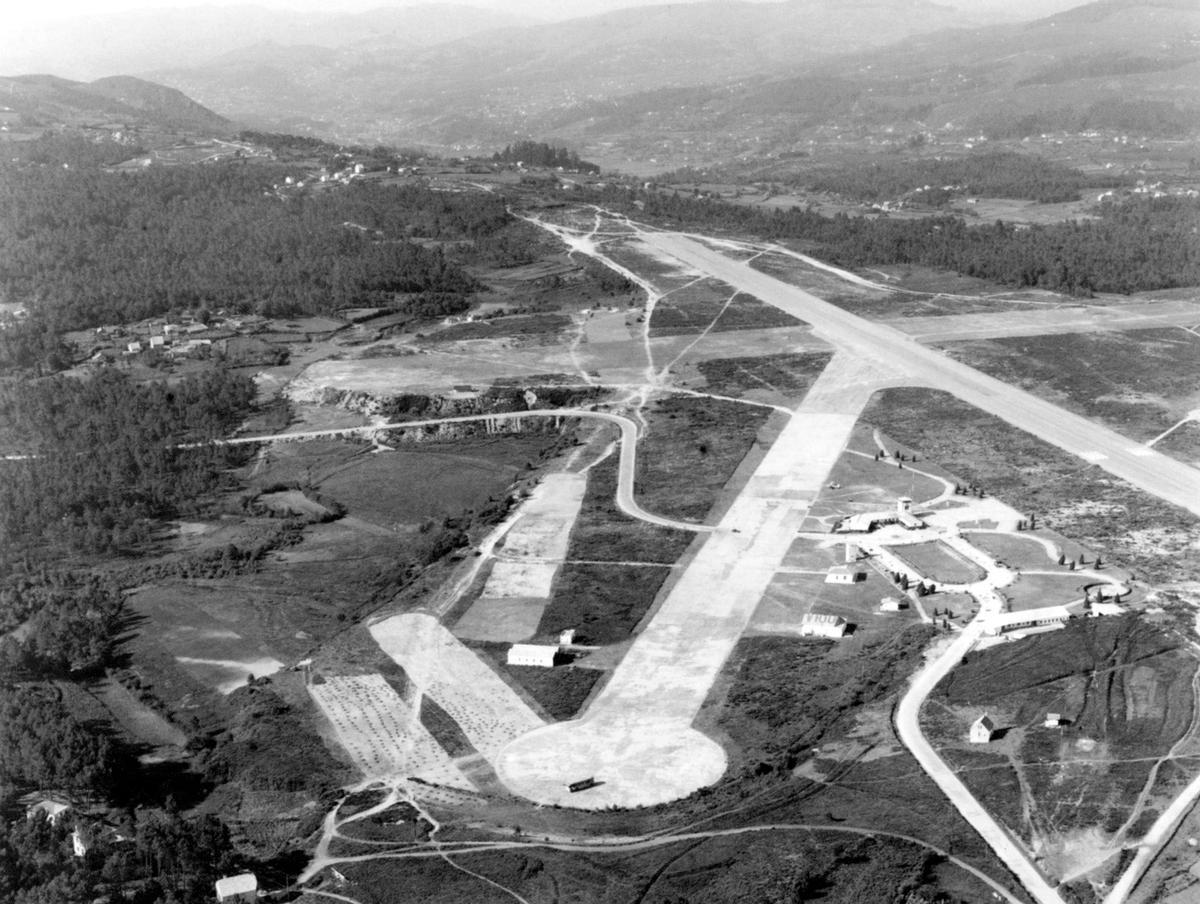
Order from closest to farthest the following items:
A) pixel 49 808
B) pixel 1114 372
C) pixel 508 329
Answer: pixel 49 808, pixel 1114 372, pixel 508 329

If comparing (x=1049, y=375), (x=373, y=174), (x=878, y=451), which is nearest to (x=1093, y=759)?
(x=878, y=451)

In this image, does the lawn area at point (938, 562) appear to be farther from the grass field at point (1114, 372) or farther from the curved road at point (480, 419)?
the curved road at point (480, 419)

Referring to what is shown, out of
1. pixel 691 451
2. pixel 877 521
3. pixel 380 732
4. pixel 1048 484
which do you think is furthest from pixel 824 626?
pixel 691 451

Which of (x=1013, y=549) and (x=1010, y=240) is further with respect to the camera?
(x=1010, y=240)

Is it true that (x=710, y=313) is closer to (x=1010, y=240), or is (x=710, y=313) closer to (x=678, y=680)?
(x=1010, y=240)

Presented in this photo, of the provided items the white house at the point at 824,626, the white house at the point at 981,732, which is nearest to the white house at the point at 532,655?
the white house at the point at 824,626

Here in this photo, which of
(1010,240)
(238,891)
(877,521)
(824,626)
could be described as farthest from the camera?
(1010,240)

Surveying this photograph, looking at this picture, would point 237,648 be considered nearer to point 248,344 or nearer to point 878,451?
point 878,451
